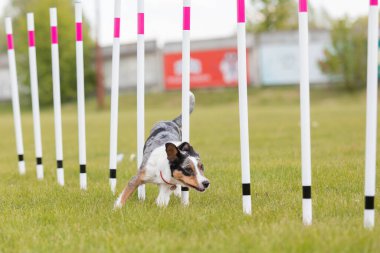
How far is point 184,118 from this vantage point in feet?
20.6

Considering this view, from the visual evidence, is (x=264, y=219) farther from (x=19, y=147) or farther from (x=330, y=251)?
(x=19, y=147)

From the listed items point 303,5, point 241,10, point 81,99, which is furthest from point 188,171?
point 81,99

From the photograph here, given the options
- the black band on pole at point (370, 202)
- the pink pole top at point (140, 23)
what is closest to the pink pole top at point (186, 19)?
the pink pole top at point (140, 23)

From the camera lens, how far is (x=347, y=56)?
138 ft

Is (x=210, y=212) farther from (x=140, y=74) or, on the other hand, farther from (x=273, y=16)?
(x=273, y=16)

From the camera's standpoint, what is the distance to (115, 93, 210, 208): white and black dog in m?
5.65

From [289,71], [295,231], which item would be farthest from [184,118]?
[289,71]

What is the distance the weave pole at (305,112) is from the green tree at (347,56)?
3758cm

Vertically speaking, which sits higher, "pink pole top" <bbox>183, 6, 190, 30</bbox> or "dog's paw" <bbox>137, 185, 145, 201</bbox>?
"pink pole top" <bbox>183, 6, 190, 30</bbox>

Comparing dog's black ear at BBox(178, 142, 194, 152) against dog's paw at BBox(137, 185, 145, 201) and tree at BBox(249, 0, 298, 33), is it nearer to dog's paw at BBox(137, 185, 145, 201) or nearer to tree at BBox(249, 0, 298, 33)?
dog's paw at BBox(137, 185, 145, 201)

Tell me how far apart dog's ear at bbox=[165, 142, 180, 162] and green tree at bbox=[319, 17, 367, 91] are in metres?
37.3

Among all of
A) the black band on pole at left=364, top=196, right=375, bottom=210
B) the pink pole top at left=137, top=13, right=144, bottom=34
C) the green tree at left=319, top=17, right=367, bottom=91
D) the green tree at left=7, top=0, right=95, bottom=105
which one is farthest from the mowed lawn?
the green tree at left=7, top=0, right=95, bottom=105

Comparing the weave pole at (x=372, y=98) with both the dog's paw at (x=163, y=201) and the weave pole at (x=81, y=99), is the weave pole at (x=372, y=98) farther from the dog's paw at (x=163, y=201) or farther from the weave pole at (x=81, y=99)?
the weave pole at (x=81, y=99)

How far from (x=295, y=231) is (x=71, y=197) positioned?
317 cm
